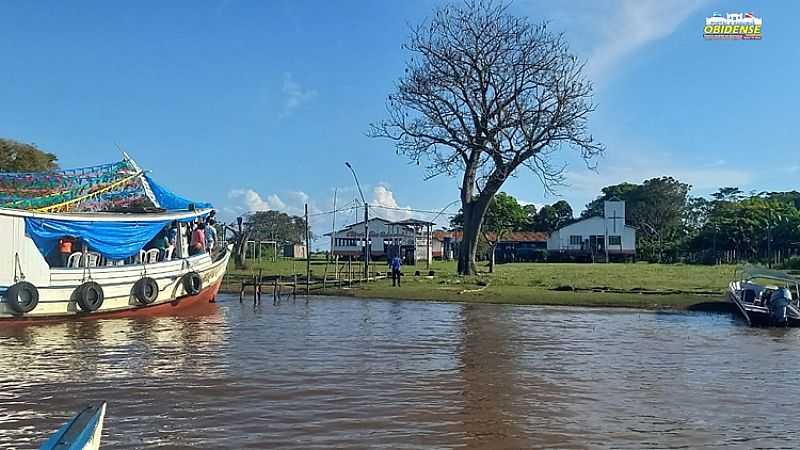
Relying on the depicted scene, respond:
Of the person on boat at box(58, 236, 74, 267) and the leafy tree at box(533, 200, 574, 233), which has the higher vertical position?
the leafy tree at box(533, 200, 574, 233)

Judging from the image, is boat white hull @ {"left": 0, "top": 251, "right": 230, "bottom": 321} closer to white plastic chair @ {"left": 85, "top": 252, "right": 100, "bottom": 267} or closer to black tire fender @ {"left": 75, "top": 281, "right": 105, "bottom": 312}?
black tire fender @ {"left": 75, "top": 281, "right": 105, "bottom": 312}

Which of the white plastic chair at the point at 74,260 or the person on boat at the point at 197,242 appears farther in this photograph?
the person on boat at the point at 197,242

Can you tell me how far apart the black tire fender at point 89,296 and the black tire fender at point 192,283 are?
365 cm

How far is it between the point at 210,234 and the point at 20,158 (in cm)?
1995

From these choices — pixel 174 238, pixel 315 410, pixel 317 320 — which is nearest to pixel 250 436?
pixel 315 410

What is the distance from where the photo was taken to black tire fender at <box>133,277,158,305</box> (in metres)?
23.9

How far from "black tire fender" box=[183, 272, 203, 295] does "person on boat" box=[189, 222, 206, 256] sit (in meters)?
1.61

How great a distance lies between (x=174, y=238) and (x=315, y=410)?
17382 mm

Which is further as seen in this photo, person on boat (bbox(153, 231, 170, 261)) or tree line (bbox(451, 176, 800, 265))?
tree line (bbox(451, 176, 800, 265))

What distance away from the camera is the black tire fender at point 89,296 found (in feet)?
72.7

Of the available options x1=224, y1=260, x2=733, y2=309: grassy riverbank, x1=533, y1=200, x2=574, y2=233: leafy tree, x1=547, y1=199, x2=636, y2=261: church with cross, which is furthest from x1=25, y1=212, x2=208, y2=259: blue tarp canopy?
x1=533, y1=200, x2=574, y2=233: leafy tree

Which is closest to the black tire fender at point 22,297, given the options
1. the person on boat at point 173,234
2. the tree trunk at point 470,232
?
the person on boat at point 173,234

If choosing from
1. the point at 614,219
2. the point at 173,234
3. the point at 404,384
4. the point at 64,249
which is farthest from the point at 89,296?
the point at 614,219

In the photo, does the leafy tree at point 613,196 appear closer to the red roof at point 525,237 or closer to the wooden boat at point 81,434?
the red roof at point 525,237
